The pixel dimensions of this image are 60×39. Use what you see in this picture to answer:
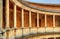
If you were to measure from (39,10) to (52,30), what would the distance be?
272 centimetres

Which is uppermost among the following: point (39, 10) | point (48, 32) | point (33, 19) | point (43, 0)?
point (43, 0)

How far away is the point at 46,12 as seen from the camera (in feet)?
52.4

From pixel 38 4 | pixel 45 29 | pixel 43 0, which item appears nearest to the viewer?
pixel 45 29

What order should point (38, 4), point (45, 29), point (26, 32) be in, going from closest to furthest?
point (26, 32) < point (45, 29) < point (38, 4)

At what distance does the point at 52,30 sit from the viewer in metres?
15.6

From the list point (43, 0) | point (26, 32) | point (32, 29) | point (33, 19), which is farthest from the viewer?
point (43, 0)

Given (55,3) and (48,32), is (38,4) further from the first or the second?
(48,32)

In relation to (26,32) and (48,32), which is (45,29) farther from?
(26,32)

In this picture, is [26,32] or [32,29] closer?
[26,32]

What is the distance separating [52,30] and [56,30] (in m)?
0.50

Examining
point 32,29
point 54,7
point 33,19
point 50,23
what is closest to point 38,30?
point 32,29

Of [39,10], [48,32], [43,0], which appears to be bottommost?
[48,32]

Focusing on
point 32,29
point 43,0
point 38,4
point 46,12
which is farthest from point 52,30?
point 43,0

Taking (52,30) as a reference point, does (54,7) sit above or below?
above
